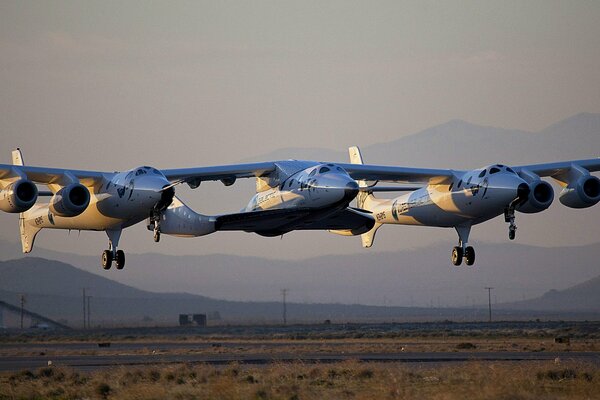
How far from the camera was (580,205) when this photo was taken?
5881 centimetres

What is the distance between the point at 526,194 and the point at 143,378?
72.5ft

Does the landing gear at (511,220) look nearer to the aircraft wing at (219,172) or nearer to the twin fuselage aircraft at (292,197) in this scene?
the twin fuselage aircraft at (292,197)

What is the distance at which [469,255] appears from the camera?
60.8 meters

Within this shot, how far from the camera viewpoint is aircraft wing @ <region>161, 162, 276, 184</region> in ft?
195

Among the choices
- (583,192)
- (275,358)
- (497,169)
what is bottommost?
(275,358)

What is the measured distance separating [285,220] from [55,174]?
469 inches

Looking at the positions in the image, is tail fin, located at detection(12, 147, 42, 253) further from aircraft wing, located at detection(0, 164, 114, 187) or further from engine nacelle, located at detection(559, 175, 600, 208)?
engine nacelle, located at detection(559, 175, 600, 208)

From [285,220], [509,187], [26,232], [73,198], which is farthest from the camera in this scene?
[26,232]

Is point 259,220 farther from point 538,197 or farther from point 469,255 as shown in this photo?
point 538,197

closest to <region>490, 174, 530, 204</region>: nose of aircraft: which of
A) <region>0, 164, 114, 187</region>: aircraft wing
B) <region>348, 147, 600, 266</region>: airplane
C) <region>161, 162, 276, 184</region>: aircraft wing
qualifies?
<region>348, 147, 600, 266</region>: airplane

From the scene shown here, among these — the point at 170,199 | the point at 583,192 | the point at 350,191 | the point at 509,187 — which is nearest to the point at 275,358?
the point at 350,191

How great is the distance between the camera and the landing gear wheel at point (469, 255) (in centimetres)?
6062

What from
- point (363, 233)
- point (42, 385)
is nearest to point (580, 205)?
point (363, 233)

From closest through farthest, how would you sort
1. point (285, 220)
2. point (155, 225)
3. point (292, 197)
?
1. point (155, 225)
2. point (292, 197)
3. point (285, 220)
